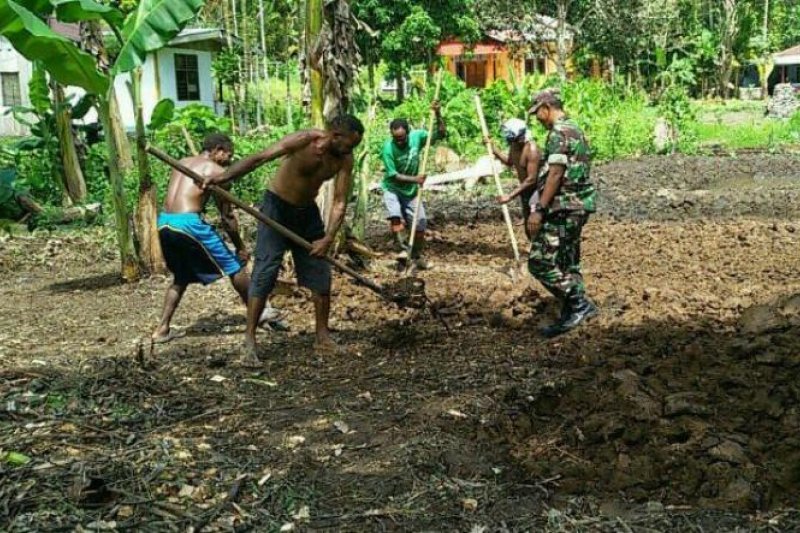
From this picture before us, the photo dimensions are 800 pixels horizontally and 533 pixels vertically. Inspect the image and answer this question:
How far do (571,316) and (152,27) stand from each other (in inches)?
167

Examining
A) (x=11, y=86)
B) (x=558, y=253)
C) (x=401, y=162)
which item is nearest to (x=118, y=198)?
(x=401, y=162)

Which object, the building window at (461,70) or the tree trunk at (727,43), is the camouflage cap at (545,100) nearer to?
the tree trunk at (727,43)

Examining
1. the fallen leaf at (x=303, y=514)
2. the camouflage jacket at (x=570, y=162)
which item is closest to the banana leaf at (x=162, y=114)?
the camouflage jacket at (x=570, y=162)

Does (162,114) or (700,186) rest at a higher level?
(162,114)

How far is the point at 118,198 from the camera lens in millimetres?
9039

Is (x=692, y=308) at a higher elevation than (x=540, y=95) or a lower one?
lower

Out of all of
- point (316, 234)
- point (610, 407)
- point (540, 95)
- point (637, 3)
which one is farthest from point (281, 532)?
point (637, 3)

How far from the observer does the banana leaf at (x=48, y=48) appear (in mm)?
6348

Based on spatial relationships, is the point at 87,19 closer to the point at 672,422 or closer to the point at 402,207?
the point at 402,207

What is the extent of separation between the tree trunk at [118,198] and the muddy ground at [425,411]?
308 mm

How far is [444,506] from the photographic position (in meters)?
3.96

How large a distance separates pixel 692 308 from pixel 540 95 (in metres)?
2.11

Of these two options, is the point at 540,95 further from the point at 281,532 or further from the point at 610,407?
the point at 281,532

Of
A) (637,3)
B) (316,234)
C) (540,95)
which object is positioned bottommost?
(316,234)
